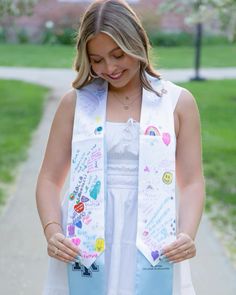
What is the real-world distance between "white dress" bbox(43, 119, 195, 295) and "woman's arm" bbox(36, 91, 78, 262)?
153 mm

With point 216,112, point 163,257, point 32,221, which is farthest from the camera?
point 216,112

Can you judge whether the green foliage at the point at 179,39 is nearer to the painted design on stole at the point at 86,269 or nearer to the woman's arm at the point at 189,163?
the woman's arm at the point at 189,163

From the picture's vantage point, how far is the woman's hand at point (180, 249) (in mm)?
2291

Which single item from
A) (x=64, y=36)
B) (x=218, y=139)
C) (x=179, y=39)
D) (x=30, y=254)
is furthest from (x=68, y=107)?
(x=179, y=39)

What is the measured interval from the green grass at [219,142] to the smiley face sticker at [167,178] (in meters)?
4.02

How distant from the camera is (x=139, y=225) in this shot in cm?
231

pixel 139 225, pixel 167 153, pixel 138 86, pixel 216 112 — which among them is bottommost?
pixel 139 225

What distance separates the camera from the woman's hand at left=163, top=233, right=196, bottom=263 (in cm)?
229

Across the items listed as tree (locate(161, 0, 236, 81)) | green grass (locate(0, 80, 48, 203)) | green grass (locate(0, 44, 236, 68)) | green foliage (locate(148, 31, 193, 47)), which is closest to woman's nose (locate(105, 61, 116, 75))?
green grass (locate(0, 80, 48, 203))

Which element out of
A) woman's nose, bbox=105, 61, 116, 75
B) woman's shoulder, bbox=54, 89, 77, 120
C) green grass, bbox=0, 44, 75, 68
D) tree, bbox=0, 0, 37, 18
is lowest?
woman's shoulder, bbox=54, 89, 77, 120

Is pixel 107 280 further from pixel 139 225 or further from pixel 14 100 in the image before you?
pixel 14 100

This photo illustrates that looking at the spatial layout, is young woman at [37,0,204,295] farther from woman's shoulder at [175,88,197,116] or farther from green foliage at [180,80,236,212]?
green foliage at [180,80,236,212]

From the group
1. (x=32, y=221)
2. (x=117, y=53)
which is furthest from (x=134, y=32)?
(x=32, y=221)

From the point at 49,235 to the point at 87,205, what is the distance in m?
0.20
